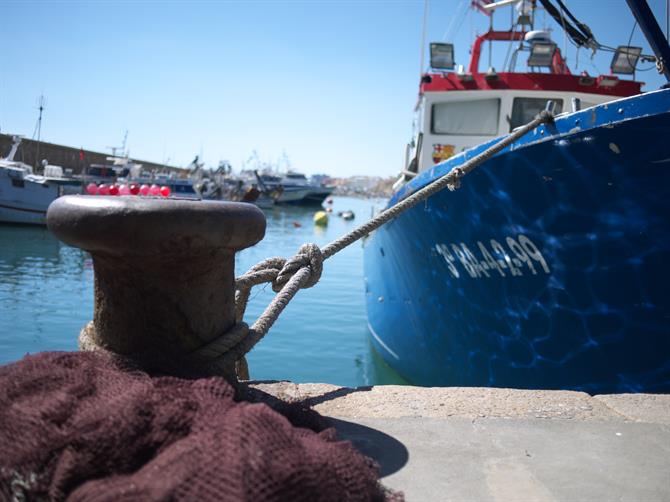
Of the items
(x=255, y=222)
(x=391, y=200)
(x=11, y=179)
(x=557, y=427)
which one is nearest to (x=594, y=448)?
(x=557, y=427)

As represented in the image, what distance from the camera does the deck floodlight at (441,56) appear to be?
808 cm

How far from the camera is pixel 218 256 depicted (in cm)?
186

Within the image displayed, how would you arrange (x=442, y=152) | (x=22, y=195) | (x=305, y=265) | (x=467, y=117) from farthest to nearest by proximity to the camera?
1. (x=22, y=195)
2. (x=467, y=117)
3. (x=442, y=152)
4. (x=305, y=265)

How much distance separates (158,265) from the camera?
1754 mm

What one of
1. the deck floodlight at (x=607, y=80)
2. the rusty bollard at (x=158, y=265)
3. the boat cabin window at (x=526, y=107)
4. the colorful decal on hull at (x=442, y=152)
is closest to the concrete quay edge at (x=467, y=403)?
the rusty bollard at (x=158, y=265)

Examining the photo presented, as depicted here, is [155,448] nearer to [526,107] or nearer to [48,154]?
[526,107]

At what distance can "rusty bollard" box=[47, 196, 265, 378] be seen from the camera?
1653 millimetres

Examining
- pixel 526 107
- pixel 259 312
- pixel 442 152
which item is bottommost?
pixel 259 312

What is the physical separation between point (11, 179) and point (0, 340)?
18.1 metres

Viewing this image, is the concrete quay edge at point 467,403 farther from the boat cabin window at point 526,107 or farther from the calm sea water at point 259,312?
the boat cabin window at point 526,107

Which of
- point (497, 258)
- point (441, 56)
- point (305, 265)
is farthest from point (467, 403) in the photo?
point (441, 56)

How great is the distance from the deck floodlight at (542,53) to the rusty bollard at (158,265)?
6.77 metres

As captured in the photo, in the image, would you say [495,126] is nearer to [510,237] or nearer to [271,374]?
[510,237]

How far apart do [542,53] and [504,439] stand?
6682mm
